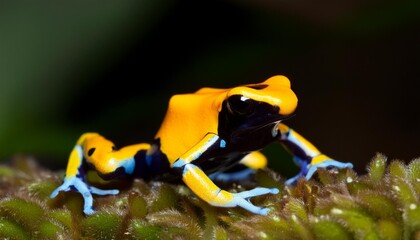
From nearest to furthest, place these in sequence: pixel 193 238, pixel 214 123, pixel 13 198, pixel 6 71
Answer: pixel 193 238 < pixel 13 198 < pixel 214 123 < pixel 6 71

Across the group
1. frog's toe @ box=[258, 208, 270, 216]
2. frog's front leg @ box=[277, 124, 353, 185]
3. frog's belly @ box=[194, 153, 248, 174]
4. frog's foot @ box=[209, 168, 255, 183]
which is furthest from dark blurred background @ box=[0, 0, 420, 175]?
frog's toe @ box=[258, 208, 270, 216]

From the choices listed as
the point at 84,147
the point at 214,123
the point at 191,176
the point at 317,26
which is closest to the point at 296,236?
the point at 191,176

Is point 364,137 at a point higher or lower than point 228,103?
lower

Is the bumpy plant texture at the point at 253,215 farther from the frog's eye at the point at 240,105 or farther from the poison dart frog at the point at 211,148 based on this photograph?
the frog's eye at the point at 240,105

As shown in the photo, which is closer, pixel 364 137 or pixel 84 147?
pixel 84 147

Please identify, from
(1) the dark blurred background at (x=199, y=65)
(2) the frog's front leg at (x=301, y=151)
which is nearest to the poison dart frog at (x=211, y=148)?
(2) the frog's front leg at (x=301, y=151)

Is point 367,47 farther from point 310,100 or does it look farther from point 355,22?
point 310,100

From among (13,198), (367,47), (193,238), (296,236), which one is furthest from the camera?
(367,47)

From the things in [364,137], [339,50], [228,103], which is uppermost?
[228,103]
